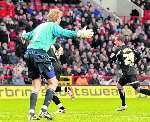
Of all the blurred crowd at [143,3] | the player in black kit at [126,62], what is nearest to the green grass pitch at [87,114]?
the player in black kit at [126,62]

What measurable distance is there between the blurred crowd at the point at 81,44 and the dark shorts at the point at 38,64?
15.3 m

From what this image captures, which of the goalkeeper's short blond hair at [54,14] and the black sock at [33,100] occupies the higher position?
the goalkeeper's short blond hair at [54,14]

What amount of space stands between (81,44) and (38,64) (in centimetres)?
2223

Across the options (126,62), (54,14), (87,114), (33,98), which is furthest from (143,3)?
(33,98)

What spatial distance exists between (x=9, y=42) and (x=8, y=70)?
238 centimetres

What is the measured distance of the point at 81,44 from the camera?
3741cm

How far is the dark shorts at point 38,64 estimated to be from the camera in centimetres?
1522

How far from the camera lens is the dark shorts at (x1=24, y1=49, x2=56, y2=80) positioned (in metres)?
15.2

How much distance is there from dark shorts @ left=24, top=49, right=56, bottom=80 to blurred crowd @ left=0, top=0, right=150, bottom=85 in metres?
15.3

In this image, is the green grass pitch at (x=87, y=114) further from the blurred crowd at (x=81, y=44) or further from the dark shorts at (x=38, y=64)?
the blurred crowd at (x=81, y=44)

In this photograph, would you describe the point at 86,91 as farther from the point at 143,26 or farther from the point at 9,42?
the point at 143,26

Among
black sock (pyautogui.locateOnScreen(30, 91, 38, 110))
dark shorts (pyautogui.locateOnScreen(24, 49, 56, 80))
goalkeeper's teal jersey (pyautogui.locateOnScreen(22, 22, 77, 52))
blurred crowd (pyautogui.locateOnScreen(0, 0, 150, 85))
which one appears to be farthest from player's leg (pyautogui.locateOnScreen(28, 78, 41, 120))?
blurred crowd (pyautogui.locateOnScreen(0, 0, 150, 85))

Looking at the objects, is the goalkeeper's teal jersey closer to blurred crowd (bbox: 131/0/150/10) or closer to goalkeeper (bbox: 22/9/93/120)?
goalkeeper (bbox: 22/9/93/120)

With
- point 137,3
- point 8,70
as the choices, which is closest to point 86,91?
point 8,70
